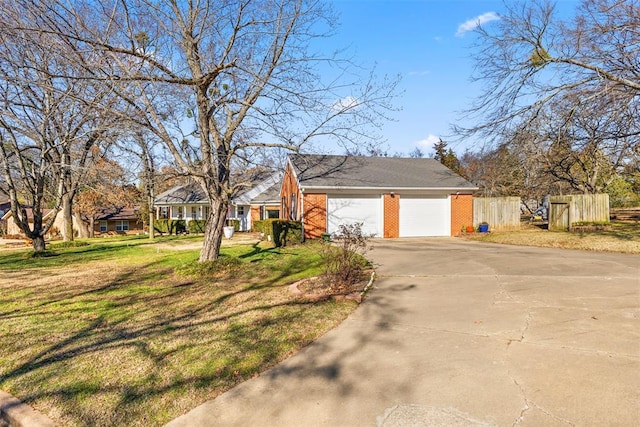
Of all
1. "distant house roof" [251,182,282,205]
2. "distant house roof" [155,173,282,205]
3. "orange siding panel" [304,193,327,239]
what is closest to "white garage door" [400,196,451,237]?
"orange siding panel" [304,193,327,239]

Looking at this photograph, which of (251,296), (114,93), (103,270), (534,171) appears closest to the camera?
(251,296)

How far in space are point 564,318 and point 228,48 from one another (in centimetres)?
759

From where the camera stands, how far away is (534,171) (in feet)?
84.7

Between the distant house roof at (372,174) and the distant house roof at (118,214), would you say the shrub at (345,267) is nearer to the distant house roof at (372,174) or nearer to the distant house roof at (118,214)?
the distant house roof at (372,174)

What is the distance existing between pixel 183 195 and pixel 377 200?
2194 centimetres

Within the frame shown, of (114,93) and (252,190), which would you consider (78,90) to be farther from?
(252,190)

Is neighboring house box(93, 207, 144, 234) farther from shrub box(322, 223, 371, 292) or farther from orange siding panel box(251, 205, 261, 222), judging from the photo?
shrub box(322, 223, 371, 292)

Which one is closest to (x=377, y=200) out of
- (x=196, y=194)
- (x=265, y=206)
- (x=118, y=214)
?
(x=265, y=206)

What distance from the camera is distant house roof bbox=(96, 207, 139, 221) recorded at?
130 feet

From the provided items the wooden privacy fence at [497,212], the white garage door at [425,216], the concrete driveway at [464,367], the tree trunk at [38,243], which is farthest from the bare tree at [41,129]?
the wooden privacy fence at [497,212]

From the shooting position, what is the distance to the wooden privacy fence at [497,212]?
19297mm

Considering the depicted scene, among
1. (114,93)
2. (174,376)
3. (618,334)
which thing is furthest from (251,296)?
(618,334)

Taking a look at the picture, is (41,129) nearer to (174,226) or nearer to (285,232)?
(285,232)

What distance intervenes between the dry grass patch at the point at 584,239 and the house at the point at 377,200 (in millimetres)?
2340
